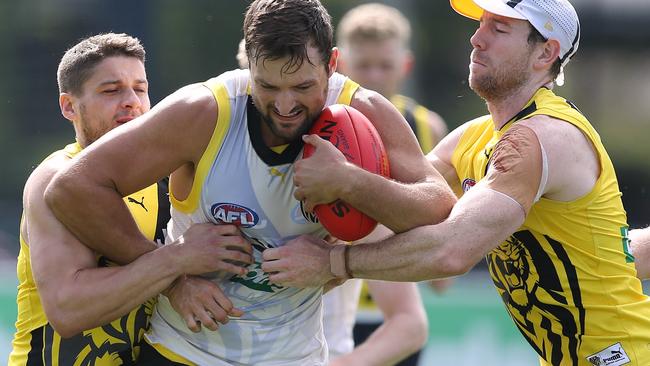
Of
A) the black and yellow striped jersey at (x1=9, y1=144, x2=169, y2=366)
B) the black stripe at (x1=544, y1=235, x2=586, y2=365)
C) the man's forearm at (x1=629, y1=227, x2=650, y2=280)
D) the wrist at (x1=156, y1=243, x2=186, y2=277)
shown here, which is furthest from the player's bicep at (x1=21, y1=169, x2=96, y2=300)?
the man's forearm at (x1=629, y1=227, x2=650, y2=280)

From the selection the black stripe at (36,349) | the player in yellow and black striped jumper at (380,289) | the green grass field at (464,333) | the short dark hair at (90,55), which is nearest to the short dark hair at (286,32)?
the short dark hair at (90,55)

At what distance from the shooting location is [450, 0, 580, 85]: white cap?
4574mm

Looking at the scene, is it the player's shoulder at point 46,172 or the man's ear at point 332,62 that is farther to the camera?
the player's shoulder at point 46,172

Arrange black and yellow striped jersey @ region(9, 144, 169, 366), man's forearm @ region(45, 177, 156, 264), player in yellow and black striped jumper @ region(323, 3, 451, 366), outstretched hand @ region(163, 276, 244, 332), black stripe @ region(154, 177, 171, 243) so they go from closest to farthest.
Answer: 1. man's forearm @ region(45, 177, 156, 264)
2. outstretched hand @ region(163, 276, 244, 332)
3. black and yellow striped jersey @ region(9, 144, 169, 366)
4. black stripe @ region(154, 177, 171, 243)
5. player in yellow and black striped jumper @ region(323, 3, 451, 366)

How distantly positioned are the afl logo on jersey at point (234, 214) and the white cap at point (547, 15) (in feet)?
4.26

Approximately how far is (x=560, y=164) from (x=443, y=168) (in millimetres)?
888

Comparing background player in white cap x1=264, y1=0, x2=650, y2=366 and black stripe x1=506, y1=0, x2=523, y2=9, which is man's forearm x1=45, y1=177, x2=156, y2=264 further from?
black stripe x1=506, y1=0, x2=523, y2=9

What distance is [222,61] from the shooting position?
10680mm

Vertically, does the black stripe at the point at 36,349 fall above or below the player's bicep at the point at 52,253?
below

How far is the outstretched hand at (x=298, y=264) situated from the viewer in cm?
412

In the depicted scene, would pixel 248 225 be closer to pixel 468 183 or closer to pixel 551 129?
pixel 468 183

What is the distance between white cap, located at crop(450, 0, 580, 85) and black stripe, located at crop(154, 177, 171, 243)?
1486 millimetres

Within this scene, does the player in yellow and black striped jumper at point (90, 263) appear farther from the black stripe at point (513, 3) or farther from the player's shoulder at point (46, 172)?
the black stripe at point (513, 3)

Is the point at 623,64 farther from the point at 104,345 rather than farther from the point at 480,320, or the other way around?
the point at 104,345
